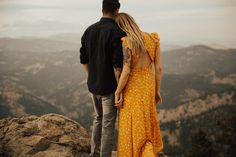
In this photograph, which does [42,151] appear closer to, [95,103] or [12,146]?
[12,146]

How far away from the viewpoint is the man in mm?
4230

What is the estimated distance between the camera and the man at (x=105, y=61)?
423cm

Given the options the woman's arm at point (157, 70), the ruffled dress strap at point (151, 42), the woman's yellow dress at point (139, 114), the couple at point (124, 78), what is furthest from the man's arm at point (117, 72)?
the woman's arm at point (157, 70)

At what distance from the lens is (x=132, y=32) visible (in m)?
4.18

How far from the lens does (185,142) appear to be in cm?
9294

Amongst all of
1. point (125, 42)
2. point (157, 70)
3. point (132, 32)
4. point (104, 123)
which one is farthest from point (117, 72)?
point (104, 123)

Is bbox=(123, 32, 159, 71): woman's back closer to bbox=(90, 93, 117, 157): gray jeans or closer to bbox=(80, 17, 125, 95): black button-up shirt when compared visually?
bbox=(80, 17, 125, 95): black button-up shirt

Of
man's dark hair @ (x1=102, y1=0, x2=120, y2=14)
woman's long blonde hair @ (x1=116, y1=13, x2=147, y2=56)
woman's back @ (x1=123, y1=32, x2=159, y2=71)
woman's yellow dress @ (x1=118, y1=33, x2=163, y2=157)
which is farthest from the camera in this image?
woman's yellow dress @ (x1=118, y1=33, x2=163, y2=157)

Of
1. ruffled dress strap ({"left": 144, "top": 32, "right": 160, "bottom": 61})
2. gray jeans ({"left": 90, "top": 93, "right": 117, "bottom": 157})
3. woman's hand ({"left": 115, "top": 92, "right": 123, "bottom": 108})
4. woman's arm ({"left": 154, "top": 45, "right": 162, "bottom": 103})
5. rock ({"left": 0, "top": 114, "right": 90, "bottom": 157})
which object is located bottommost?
rock ({"left": 0, "top": 114, "right": 90, "bottom": 157})

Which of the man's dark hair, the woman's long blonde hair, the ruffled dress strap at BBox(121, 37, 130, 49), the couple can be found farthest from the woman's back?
the man's dark hair

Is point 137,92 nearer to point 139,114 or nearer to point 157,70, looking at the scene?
point 139,114

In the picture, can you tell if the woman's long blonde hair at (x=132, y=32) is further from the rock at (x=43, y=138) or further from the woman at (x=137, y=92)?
the rock at (x=43, y=138)

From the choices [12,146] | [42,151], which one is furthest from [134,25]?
[12,146]

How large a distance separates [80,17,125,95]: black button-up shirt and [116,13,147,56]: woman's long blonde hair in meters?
0.09
